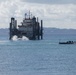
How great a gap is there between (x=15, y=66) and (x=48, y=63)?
24.8 feet

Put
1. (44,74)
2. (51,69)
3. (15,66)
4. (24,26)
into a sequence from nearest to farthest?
(44,74)
(51,69)
(15,66)
(24,26)

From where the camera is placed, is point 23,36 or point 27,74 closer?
point 27,74

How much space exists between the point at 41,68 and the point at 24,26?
374 ft

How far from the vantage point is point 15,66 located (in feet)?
259

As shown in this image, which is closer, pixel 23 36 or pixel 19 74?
pixel 19 74

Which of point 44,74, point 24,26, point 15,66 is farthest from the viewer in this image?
point 24,26

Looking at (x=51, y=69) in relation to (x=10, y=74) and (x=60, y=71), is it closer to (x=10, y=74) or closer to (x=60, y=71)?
(x=60, y=71)

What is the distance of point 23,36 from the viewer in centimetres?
19125

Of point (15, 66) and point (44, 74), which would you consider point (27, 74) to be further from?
point (15, 66)

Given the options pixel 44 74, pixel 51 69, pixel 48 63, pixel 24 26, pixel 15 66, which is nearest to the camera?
pixel 44 74

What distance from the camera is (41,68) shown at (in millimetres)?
75562

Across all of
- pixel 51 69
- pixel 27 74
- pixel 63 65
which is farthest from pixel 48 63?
pixel 27 74

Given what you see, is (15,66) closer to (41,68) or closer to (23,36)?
(41,68)

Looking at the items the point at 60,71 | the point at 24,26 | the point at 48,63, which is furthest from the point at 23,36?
the point at 60,71
